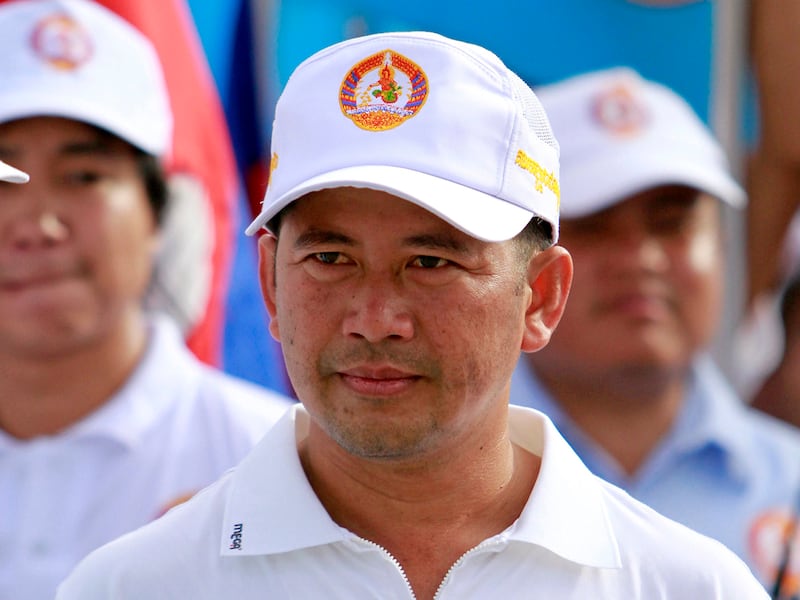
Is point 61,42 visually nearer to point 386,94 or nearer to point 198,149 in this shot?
point 198,149

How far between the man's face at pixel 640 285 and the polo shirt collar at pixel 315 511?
65.0 inches

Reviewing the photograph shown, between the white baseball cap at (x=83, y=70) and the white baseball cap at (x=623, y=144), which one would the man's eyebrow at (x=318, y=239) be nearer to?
the white baseball cap at (x=83, y=70)

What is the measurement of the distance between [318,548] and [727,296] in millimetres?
3242

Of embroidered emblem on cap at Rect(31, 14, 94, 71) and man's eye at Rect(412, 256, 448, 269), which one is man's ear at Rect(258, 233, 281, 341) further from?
embroidered emblem on cap at Rect(31, 14, 94, 71)

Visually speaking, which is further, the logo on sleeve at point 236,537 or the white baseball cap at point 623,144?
the white baseball cap at point 623,144

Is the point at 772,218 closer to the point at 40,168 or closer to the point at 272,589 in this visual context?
the point at 40,168

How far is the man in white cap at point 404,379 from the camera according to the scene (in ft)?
6.91

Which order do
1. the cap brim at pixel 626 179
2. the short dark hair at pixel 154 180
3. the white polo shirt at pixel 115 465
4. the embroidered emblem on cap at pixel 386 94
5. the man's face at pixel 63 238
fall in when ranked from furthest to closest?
1. the cap brim at pixel 626 179
2. the short dark hair at pixel 154 180
3. the man's face at pixel 63 238
4. the white polo shirt at pixel 115 465
5. the embroidered emblem on cap at pixel 386 94

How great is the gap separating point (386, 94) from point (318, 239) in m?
0.22

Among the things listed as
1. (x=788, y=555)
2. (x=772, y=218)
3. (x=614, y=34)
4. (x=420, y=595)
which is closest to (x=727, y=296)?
(x=772, y=218)

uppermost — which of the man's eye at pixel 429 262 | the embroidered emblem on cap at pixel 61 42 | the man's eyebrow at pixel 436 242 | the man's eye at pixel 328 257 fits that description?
the man's eyebrow at pixel 436 242

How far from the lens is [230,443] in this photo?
3.60 metres

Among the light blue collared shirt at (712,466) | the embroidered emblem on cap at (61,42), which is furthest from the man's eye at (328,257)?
the light blue collared shirt at (712,466)

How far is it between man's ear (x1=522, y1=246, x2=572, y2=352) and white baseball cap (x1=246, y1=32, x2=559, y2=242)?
0.39ft
